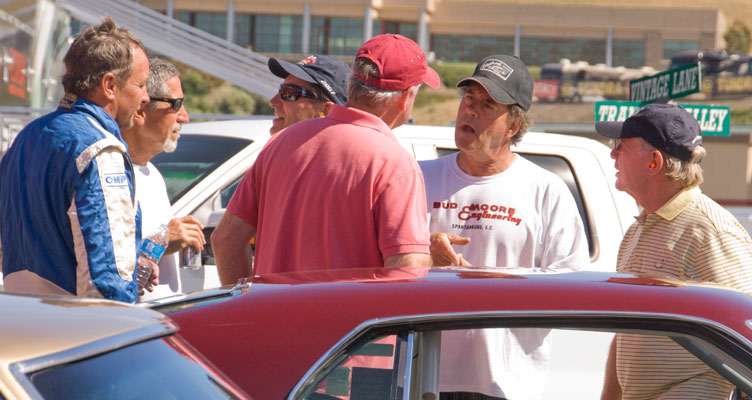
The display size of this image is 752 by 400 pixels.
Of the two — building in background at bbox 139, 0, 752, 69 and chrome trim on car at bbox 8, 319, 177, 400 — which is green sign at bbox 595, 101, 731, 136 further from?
building in background at bbox 139, 0, 752, 69

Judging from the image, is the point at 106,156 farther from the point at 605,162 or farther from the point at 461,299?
the point at 605,162

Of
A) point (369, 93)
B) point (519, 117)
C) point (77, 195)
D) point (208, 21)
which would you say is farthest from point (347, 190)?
point (208, 21)

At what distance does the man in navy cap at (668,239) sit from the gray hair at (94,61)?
1698 millimetres

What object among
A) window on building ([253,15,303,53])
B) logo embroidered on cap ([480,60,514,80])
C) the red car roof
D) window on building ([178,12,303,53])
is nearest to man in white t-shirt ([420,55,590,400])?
logo embroidered on cap ([480,60,514,80])

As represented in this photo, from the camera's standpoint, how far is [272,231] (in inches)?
118

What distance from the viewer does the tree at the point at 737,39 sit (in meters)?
59.8

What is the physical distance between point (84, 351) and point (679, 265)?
2.09 metres

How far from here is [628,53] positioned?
195 feet

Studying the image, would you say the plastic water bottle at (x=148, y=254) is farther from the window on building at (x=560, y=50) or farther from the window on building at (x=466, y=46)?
the window on building at (x=466, y=46)

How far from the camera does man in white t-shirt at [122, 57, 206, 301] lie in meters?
3.58

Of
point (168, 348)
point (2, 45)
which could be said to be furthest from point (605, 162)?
point (2, 45)

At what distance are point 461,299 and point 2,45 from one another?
1560cm

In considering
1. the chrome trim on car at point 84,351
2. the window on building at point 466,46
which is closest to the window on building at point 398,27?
the window on building at point 466,46

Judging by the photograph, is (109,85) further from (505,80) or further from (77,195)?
(505,80)
